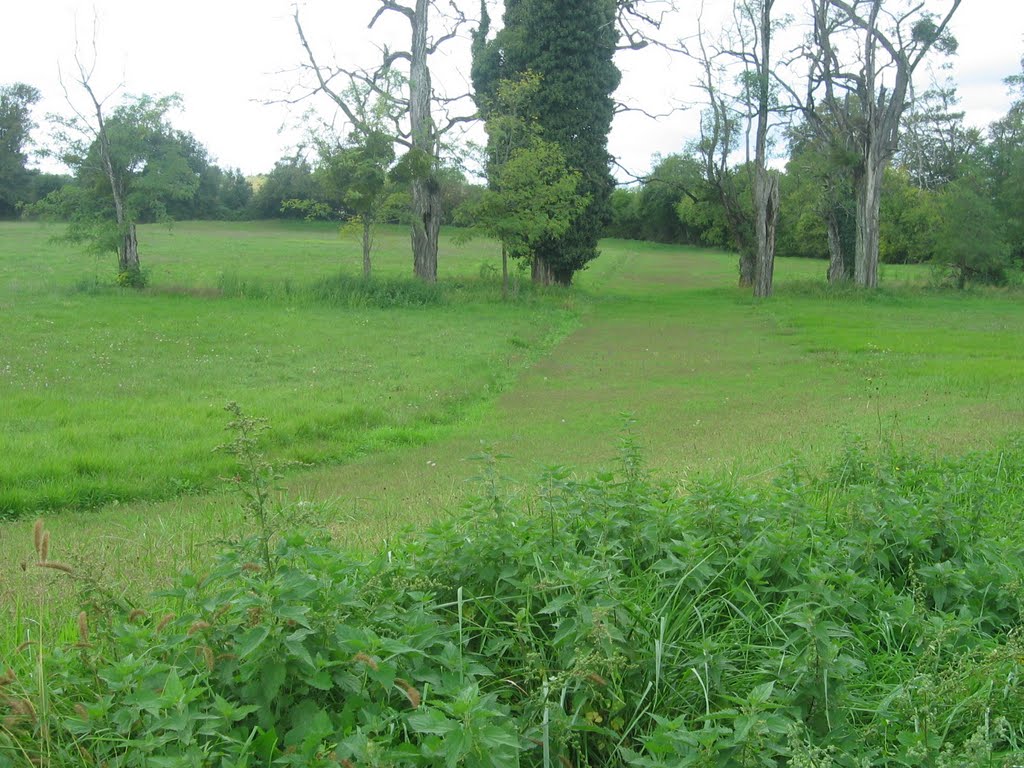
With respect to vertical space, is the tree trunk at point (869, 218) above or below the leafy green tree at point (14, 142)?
below

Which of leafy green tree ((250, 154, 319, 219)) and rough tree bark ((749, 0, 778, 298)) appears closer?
rough tree bark ((749, 0, 778, 298))

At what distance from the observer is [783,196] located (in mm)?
53875

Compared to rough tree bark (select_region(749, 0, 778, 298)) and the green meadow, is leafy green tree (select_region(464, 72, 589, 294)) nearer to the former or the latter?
rough tree bark (select_region(749, 0, 778, 298))

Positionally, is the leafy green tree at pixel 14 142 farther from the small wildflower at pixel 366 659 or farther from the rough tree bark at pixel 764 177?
the small wildflower at pixel 366 659

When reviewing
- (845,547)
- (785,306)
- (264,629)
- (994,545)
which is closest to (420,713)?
(264,629)

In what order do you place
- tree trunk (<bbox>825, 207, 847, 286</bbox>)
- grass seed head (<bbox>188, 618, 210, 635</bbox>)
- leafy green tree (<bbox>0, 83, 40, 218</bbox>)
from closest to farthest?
1. grass seed head (<bbox>188, 618, 210, 635</bbox>)
2. tree trunk (<bbox>825, 207, 847, 286</bbox>)
3. leafy green tree (<bbox>0, 83, 40, 218</bbox>)

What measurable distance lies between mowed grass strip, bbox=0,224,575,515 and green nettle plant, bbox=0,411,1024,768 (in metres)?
5.25

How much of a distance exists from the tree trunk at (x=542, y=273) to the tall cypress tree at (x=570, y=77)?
0.96 feet

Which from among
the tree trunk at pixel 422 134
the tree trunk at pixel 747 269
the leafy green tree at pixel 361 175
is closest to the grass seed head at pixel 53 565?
the leafy green tree at pixel 361 175

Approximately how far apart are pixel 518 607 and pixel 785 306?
3298 centimetres

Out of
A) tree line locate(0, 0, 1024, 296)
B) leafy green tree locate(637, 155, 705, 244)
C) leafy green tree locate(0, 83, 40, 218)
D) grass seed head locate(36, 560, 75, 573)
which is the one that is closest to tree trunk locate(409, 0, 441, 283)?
tree line locate(0, 0, 1024, 296)

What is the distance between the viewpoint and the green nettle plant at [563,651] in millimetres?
2910

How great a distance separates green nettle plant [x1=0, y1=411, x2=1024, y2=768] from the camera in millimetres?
2910

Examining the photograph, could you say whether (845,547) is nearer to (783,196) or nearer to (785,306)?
(785,306)
